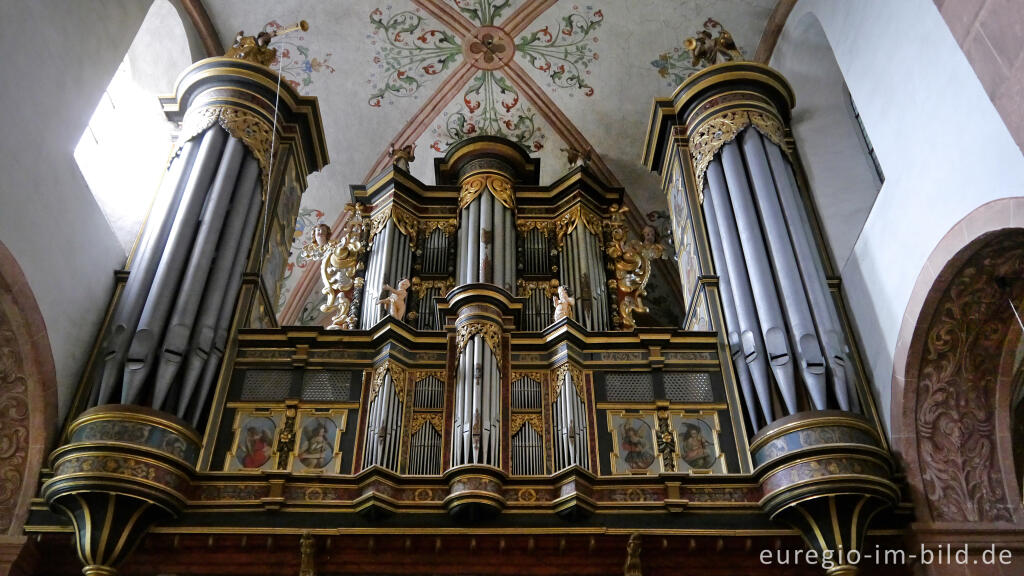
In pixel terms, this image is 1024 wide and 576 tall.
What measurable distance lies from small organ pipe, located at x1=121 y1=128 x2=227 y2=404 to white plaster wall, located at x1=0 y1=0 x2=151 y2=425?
65 cm

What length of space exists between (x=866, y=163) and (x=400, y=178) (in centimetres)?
576

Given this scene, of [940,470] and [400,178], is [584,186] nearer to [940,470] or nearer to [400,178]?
[400,178]

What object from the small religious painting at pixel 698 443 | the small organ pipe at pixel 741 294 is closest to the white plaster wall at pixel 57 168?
the small religious painting at pixel 698 443

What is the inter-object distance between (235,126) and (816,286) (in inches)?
240

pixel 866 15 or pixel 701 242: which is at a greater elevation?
pixel 866 15

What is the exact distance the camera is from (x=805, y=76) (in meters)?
11.5

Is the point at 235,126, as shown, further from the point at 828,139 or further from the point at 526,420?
the point at 828,139

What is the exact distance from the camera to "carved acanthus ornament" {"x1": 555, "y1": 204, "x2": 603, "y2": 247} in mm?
11781

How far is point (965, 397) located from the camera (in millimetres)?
7691

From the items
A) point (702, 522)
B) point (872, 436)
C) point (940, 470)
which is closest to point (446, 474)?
point (702, 522)

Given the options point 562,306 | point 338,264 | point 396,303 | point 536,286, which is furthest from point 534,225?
point 396,303

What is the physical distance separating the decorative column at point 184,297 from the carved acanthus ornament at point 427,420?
180 centimetres

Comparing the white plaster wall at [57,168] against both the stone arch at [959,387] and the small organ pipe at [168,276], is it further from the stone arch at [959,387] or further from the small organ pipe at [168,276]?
the stone arch at [959,387]

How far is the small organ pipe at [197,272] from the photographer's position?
7.72 metres
